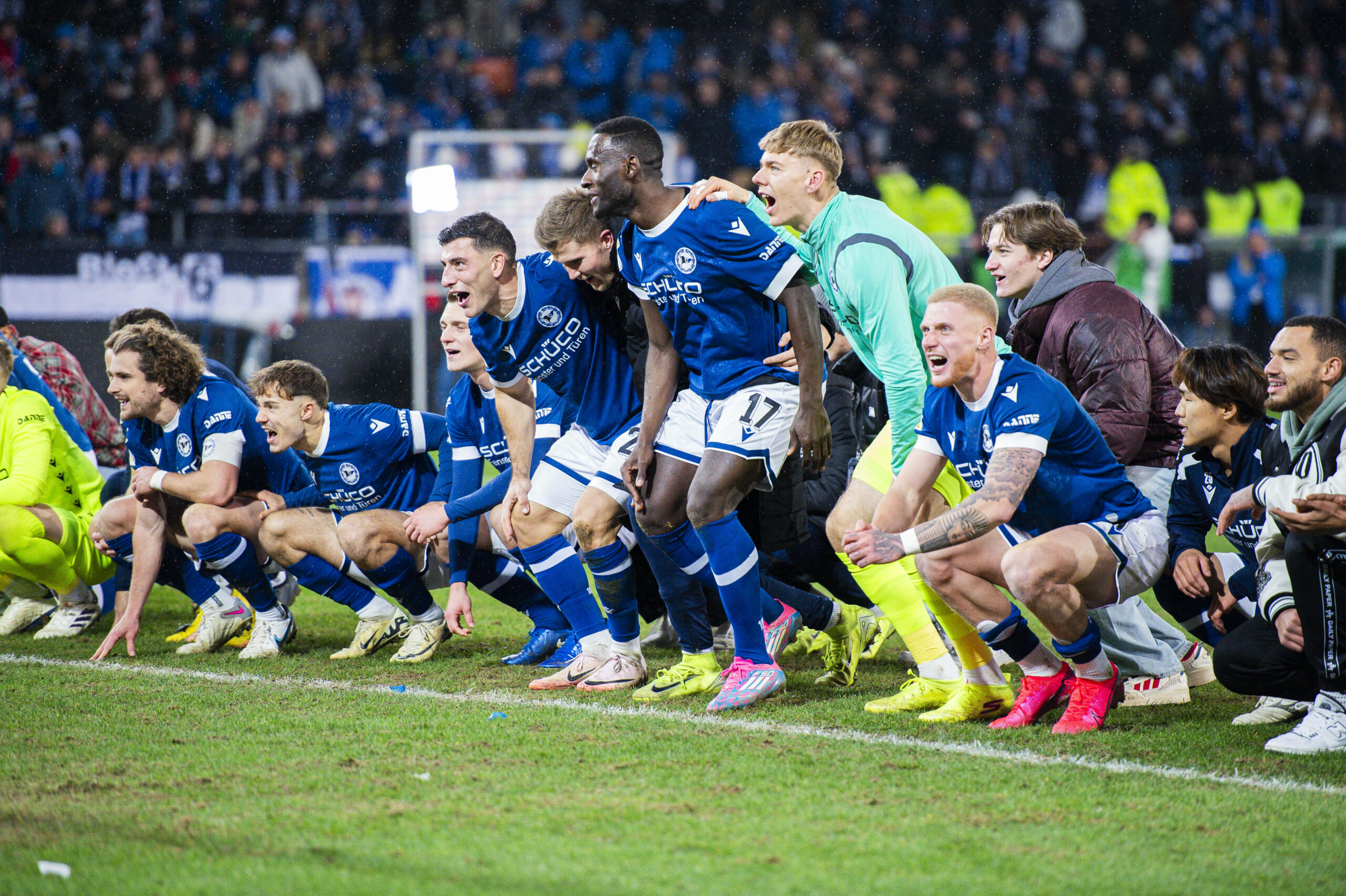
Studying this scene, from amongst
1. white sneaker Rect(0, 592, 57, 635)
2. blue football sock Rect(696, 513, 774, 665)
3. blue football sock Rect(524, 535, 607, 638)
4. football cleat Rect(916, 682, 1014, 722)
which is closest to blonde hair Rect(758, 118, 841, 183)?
blue football sock Rect(696, 513, 774, 665)

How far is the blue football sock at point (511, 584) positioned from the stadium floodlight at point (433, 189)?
8.94 meters

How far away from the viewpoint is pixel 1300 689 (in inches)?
150

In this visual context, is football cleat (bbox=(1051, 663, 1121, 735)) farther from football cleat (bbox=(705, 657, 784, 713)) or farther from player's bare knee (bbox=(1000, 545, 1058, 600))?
football cleat (bbox=(705, 657, 784, 713))

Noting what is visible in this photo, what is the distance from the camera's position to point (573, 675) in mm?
4777

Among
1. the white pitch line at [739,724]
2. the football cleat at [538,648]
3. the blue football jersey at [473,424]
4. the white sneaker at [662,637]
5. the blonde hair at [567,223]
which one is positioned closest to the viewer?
the white pitch line at [739,724]

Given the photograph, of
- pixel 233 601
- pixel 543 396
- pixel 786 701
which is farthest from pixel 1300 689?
pixel 233 601

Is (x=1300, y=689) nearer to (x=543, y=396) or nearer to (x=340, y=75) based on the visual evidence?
(x=543, y=396)

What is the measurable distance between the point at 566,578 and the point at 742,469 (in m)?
1.01

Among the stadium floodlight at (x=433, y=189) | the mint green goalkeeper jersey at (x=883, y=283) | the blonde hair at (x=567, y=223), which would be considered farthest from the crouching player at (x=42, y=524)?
the stadium floodlight at (x=433, y=189)

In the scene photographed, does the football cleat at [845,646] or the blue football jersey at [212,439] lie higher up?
the blue football jersey at [212,439]

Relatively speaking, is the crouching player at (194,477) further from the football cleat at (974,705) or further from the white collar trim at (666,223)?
the football cleat at (974,705)

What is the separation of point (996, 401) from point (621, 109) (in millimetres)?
15320

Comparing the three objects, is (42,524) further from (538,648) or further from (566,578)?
(566,578)

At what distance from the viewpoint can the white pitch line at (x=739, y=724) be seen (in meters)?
3.33
